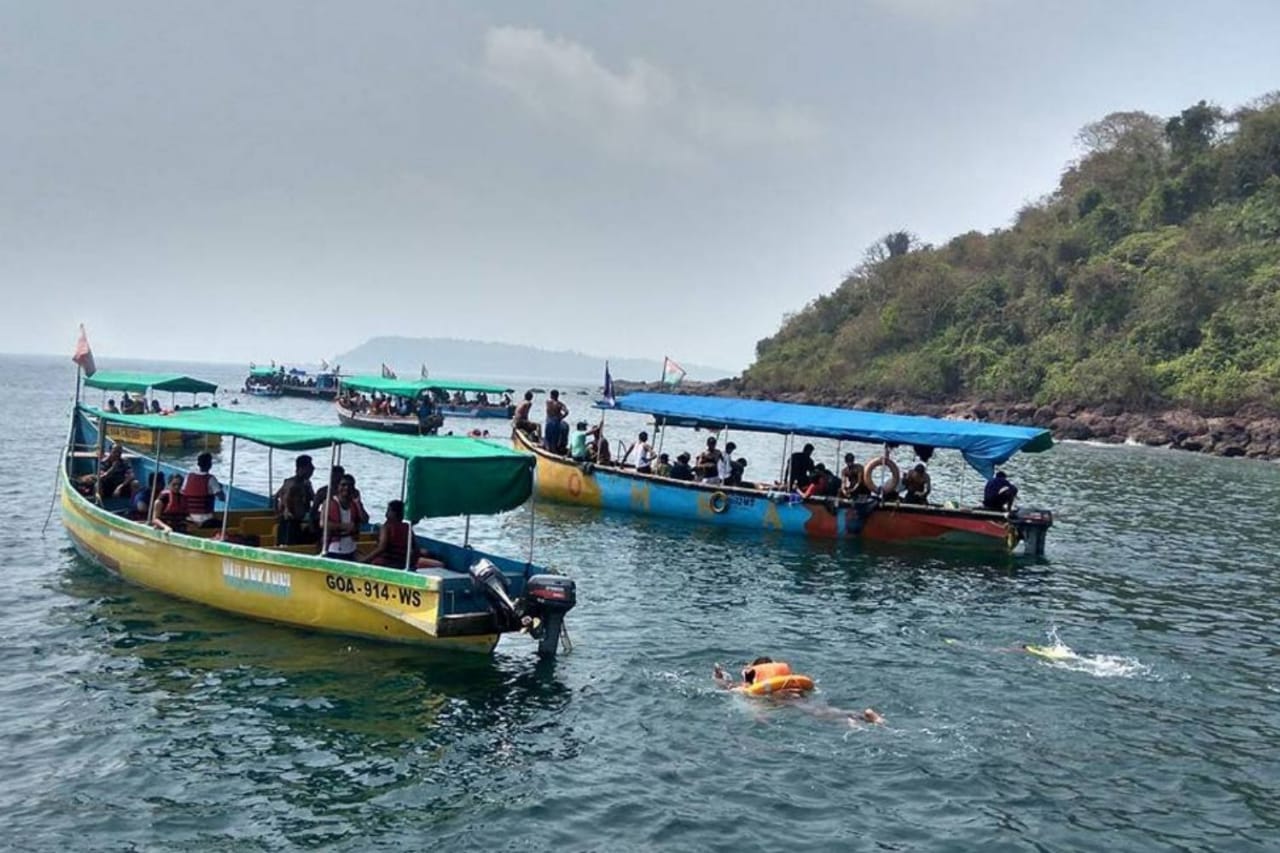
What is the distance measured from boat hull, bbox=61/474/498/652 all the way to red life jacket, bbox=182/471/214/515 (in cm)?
86

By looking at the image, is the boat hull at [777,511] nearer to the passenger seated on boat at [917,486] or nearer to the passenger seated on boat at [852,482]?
the passenger seated on boat at [852,482]

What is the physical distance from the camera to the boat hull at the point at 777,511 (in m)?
26.0

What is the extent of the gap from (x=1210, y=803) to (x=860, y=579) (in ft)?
37.3

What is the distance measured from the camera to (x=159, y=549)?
57.6ft

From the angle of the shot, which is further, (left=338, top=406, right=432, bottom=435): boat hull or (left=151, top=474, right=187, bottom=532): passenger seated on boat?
(left=338, top=406, right=432, bottom=435): boat hull

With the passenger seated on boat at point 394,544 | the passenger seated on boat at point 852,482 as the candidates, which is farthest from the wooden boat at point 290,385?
the passenger seated on boat at point 394,544

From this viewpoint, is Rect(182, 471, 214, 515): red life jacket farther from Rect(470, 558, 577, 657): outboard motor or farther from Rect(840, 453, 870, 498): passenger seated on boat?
Rect(840, 453, 870, 498): passenger seated on boat

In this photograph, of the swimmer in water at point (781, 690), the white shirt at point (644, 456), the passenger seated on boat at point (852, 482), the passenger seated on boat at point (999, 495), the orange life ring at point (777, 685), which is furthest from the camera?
the white shirt at point (644, 456)

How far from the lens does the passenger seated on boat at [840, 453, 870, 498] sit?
27031mm

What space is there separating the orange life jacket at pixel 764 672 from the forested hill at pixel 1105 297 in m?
63.9

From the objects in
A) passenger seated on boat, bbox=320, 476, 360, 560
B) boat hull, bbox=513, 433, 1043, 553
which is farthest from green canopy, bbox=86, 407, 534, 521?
boat hull, bbox=513, 433, 1043, 553

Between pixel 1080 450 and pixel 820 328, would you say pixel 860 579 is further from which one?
pixel 820 328

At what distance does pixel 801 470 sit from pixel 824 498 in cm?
165

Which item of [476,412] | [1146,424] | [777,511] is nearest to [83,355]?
[777,511]
